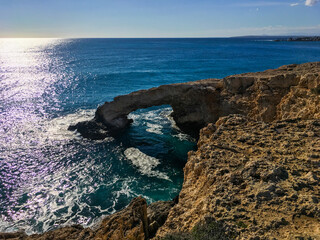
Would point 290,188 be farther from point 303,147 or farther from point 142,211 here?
point 142,211

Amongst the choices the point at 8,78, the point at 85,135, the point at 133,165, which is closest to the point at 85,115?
the point at 85,135

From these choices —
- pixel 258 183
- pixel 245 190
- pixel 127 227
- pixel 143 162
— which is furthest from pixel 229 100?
pixel 127 227

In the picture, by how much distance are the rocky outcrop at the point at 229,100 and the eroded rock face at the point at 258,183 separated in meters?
6.59

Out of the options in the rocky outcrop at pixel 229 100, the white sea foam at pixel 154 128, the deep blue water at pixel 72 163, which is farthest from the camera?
the white sea foam at pixel 154 128

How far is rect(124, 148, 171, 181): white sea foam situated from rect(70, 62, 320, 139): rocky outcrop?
505cm

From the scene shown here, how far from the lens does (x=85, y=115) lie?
33.5m

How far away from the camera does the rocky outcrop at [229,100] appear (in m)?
18.3

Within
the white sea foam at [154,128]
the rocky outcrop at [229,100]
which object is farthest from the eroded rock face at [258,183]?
the white sea foam at [154,128]

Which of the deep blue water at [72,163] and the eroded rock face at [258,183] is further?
the deep blue water at [72,163]

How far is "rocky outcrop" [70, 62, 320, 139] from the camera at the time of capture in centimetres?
1830

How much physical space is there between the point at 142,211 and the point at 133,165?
11626 millimetres

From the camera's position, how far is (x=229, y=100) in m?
23.7

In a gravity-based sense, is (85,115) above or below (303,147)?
below

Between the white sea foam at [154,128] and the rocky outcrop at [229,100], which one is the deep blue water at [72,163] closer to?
the white sea foam at [154,128]
